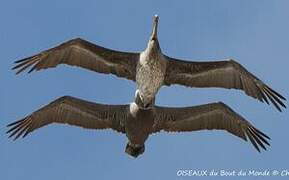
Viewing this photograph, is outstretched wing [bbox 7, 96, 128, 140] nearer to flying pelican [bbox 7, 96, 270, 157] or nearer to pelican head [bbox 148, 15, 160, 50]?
flying pelican [bbox 7, 96, 270, 157]

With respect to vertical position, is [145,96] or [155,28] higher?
[155,28]

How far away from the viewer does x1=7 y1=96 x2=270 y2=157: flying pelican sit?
125 feet

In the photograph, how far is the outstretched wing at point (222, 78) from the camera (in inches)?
1485

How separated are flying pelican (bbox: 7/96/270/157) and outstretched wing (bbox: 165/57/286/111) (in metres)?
0.87

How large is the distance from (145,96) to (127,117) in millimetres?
1222

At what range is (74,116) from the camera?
125 ft

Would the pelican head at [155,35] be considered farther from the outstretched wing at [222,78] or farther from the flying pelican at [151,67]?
the outstretched wing at [222,78]

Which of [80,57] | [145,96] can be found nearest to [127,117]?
[145,96]

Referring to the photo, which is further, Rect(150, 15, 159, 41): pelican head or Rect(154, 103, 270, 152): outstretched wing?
Rect(154, 103, 270, 152): outstretched wing

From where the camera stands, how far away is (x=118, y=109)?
125ft

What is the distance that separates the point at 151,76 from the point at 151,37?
1222mm

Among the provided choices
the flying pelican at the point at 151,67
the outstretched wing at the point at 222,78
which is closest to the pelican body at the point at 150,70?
the flying pelican at the point at 151,67

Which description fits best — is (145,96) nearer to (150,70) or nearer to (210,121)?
(150,70)

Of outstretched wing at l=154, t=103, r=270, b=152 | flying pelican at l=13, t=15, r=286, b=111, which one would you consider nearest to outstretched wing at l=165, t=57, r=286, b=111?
flying pelican at l=13, t=15, r=286, b=111
